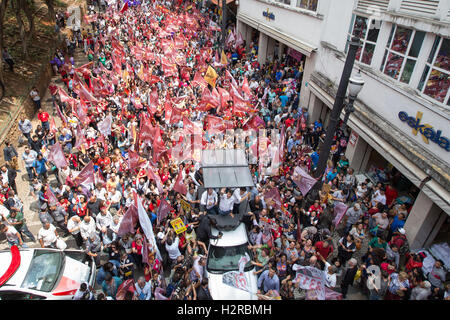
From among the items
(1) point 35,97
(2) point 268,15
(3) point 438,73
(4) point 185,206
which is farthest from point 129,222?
(2) point 268,15

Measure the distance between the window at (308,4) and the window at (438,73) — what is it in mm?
7979

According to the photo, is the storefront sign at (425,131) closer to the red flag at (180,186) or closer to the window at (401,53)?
the window at (401,53)

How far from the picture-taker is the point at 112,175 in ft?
32.0

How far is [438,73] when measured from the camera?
8266 millimetres

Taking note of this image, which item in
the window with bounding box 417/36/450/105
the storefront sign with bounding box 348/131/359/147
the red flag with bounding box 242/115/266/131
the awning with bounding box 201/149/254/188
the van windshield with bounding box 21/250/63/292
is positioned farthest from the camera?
the red flag with bounding box 242/115/266/131

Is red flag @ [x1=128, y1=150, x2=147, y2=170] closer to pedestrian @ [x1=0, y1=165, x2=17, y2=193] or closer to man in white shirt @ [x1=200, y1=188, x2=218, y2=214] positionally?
man in white shirt @ [x1=200, y1=188, x2=218, y2=214]

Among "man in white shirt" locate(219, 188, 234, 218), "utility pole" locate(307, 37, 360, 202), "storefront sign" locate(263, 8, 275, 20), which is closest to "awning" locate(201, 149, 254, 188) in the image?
"man in white shirt" locate(219, 188, 234, 218)

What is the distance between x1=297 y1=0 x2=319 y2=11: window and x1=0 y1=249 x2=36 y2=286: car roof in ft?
49.3

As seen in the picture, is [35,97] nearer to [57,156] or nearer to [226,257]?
[57,156]

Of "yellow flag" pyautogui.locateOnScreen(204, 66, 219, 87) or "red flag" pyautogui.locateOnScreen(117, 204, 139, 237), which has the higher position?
"yellow flag" pyautogui.locateOnScreen(204, 66, 219, 87)

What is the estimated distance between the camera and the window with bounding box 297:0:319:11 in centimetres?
1503
